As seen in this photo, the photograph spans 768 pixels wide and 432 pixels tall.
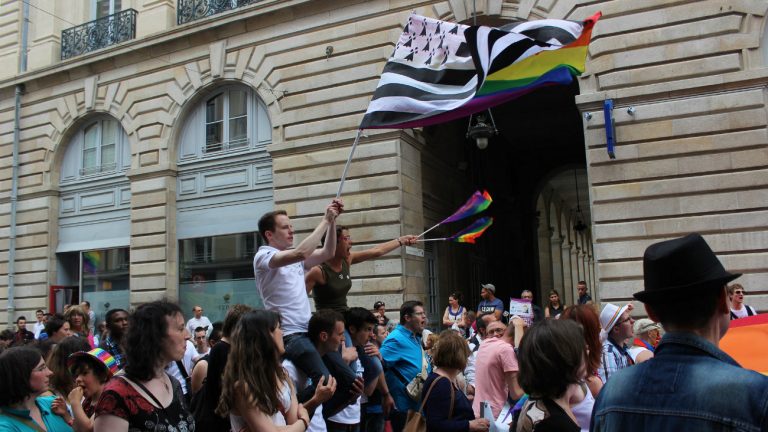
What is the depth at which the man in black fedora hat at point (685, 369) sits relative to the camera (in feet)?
6.12

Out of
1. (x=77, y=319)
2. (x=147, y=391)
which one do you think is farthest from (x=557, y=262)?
(x=147, y=391)

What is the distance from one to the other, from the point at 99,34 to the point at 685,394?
21299 mm

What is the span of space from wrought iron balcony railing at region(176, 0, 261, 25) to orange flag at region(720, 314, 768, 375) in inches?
579

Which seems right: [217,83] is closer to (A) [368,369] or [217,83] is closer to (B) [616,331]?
(A) [368,369]

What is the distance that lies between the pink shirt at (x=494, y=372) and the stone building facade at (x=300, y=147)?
759cm

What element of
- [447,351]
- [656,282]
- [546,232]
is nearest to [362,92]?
[447,351]

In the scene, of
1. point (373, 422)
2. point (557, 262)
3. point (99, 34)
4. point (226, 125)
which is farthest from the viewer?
point (557, 262)

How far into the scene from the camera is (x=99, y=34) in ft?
65.9

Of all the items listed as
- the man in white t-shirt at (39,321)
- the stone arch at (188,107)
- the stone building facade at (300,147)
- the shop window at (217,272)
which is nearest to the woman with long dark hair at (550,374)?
the stone building facade at (300,147)

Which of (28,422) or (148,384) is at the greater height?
(148,384)

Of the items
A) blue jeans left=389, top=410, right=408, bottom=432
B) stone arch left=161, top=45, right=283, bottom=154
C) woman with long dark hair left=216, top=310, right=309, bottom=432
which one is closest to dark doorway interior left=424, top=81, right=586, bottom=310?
stone arch left=161, top=45, right=283, bottom=154

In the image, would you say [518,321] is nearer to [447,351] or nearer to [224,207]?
[447,351]

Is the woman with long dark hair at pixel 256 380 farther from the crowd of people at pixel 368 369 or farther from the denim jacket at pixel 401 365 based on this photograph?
the denim jacket at pixel 401 365

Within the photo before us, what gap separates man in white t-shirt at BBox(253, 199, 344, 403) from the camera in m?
4.99
